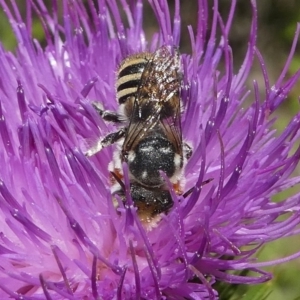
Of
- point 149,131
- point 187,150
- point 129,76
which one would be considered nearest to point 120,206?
point 149,131

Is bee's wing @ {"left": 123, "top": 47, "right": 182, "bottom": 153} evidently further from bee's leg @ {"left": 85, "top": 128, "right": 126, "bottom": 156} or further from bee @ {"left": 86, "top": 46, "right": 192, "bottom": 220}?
bee's leg @ {"left": 85, "top": 128, "right": 126, "bottom": 156}

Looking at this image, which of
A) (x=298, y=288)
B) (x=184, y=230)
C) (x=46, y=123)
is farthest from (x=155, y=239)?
(x=298, y=288)

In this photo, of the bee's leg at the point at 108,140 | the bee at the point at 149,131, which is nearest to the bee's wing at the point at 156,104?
the bee at the point at 149,131

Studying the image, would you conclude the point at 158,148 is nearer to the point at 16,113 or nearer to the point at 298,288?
the point at 16,113

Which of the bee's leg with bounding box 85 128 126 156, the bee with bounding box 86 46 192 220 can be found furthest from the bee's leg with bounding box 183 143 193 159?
the bee's leg with bounding box 85 128 126 156

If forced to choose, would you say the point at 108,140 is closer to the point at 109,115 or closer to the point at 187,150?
the point at 109,115
